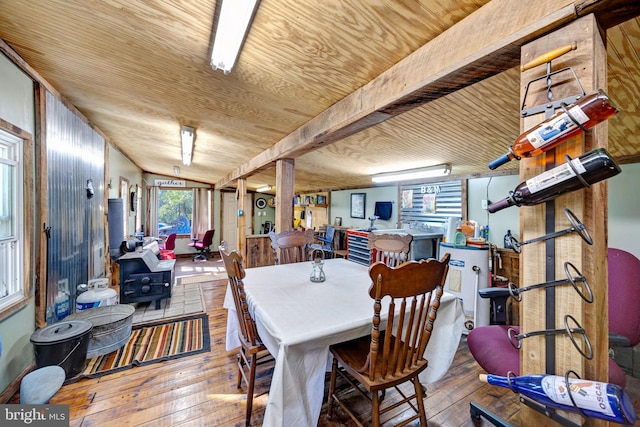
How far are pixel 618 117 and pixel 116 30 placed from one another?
10.2 ft

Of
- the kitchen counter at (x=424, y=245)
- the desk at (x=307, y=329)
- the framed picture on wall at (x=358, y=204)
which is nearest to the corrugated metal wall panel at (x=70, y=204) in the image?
the desk at (x=307, y=329)

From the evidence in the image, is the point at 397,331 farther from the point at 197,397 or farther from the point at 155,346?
the point at 155,346

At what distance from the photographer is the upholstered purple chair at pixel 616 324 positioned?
1.29 meters

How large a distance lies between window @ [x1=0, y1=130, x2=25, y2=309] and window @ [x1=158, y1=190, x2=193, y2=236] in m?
6.43

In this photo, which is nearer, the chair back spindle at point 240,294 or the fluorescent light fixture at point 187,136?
the chair back spindle at point 240,294

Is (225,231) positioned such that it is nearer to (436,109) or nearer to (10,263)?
(10,263)

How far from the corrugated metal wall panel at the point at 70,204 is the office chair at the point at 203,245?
3409 mm

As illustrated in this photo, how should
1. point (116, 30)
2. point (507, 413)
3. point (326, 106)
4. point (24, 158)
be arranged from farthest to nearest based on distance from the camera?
point (326, 106)
point (24, 158)
point (507, 413)
point (116, 30)

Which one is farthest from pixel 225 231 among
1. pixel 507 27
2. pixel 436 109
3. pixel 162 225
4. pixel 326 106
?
pixel 507 27

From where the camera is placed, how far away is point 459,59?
43.9 inches

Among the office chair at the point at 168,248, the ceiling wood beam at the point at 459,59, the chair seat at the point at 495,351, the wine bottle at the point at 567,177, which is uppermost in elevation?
the ceiling wood beam at the point at 459,59

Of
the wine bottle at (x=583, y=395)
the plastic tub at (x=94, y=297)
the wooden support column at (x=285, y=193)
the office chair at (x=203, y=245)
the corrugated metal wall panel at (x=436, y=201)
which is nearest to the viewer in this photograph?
the wine bottle at (x=583, y=395)

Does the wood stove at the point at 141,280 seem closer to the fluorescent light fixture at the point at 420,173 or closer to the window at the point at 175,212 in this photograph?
the fluorescent light fixture at the point at 420,173

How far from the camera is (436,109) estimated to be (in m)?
1.83
